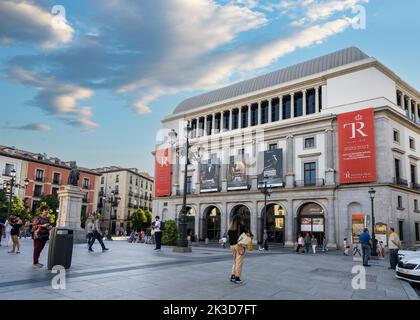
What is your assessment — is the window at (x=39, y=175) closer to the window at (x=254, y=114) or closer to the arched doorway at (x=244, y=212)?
the arched doorway at (x=244, y=212)

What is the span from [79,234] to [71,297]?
1827cm

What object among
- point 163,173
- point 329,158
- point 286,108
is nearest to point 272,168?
point 329,158

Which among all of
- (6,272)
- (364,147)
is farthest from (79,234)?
(364,147)

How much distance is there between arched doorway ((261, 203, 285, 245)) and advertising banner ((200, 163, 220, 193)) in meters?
7.89

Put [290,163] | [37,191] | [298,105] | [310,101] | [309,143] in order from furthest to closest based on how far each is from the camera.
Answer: [37,191] < [298,105] < [310,101] < [290,163] < [309,143]

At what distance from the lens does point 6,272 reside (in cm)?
863

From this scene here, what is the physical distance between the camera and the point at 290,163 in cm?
3825

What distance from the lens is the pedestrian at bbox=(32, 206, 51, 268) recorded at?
9.89 meters

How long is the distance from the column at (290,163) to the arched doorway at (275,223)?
9.40ft

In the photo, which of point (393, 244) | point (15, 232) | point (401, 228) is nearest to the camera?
point (15, 232)

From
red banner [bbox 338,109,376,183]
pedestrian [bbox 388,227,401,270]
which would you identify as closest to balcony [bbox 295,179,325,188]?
red banner [bbox 338,109,376,183]

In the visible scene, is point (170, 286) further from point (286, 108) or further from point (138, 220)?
point (138, 220)

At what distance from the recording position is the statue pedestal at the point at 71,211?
2291cm

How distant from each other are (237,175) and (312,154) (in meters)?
9.54
